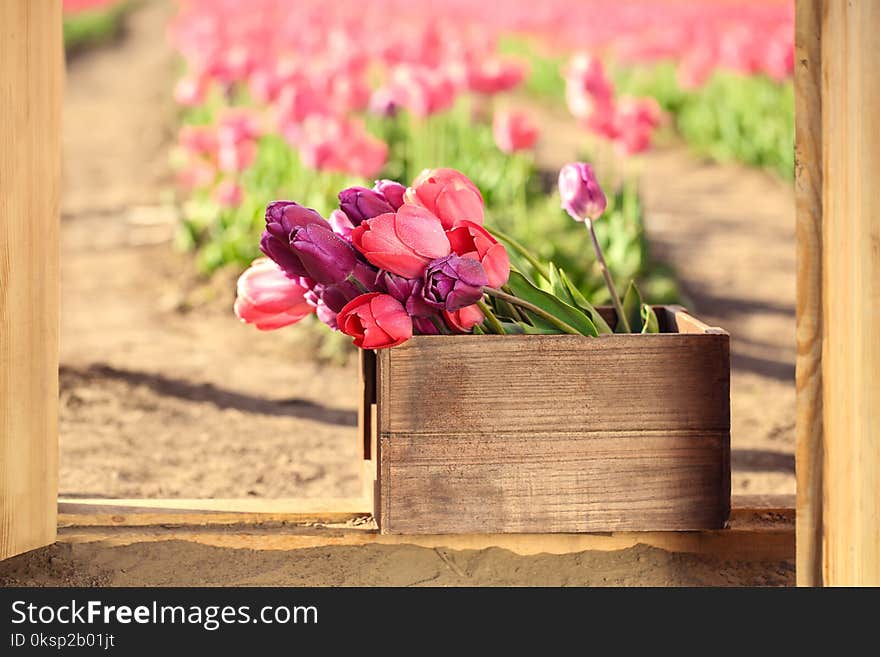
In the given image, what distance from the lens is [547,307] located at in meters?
2.15

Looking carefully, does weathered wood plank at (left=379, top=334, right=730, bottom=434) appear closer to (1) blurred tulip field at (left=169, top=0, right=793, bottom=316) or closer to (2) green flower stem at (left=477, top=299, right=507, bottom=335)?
(2) green flower stem at (left=477, top=299, right=507, bottom=335)

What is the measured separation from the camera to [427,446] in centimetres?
206

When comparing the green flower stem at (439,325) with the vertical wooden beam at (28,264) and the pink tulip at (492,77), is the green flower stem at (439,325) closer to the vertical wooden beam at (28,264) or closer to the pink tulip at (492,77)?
the vertical wooden beam at (28,264)

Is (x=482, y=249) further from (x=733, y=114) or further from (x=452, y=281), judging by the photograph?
(x=733, y=114)

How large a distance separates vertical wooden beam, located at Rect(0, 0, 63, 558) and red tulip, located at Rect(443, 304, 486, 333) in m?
0.64

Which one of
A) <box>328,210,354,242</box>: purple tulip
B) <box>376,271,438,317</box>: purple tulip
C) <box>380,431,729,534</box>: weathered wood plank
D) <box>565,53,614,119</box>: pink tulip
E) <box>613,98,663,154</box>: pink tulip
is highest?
<box>565,53,614,119</box>: pink tulip

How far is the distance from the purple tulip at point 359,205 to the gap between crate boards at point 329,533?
52 cm

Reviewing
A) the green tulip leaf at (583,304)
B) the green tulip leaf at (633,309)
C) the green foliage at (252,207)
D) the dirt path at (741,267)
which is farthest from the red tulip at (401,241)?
the green foliage at (252,207)

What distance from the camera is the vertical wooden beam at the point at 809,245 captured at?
6.22ft

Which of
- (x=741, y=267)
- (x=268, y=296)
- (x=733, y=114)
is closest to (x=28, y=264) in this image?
(x=268, y=296)

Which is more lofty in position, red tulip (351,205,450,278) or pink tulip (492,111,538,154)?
pink tulip (492,111,538,154)

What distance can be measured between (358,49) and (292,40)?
2.63m

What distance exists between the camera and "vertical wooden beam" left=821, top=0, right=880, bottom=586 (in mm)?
1786

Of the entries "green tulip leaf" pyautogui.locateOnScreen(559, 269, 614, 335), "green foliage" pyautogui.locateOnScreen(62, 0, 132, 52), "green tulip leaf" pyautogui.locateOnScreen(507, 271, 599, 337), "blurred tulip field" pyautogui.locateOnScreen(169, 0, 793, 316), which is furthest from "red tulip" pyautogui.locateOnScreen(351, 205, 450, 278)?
"green foliage" pyautogui.locateOnScreen(62, 0, 132, 52)
